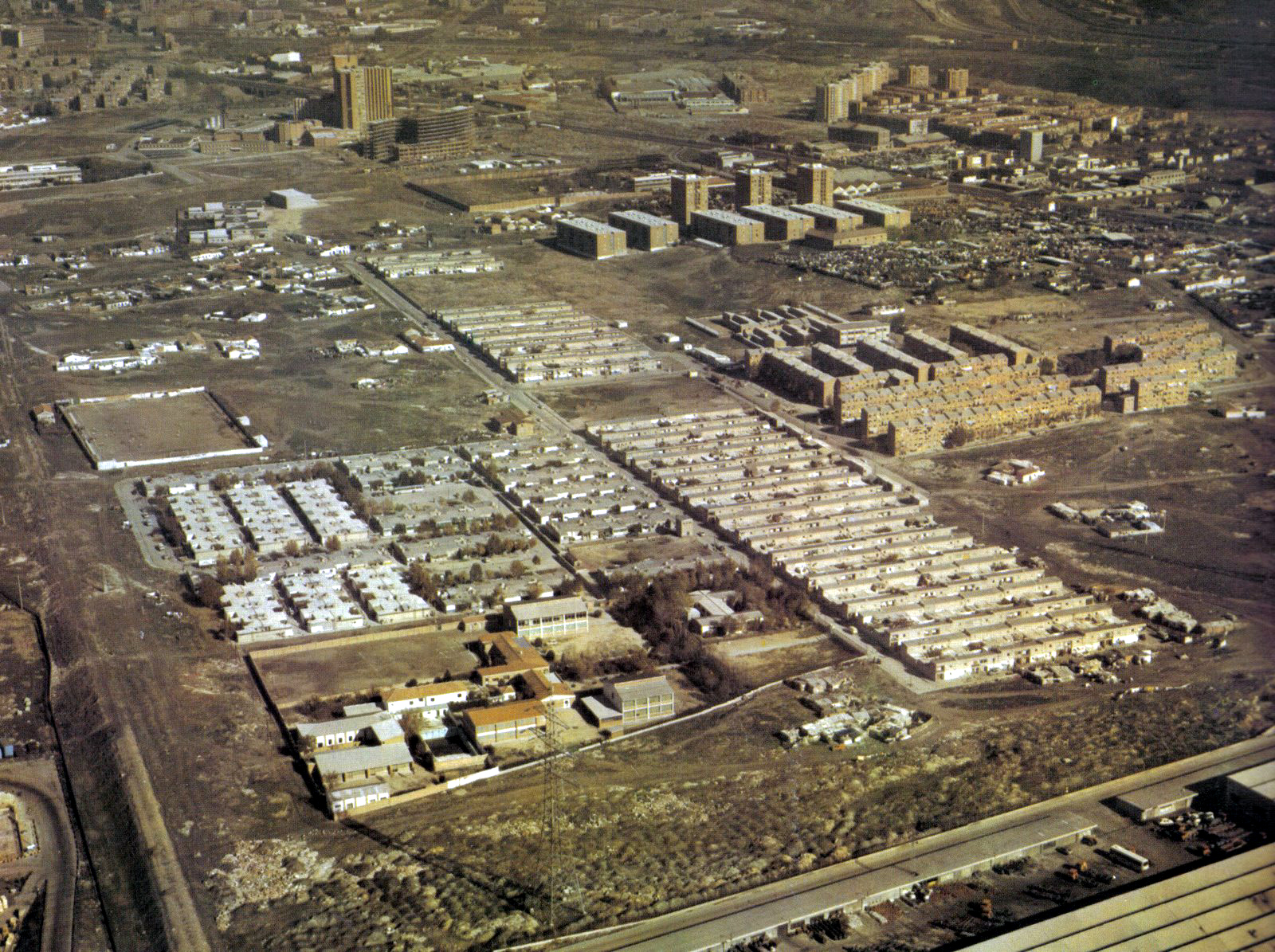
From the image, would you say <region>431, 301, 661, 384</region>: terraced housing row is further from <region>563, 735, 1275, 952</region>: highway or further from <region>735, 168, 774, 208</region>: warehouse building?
<region>563, 735, 1275, 952</region>: highway

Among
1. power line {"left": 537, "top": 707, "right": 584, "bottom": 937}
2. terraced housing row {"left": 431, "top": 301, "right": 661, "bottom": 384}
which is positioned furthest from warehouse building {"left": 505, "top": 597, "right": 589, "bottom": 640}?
terraced housing row {"left": 431, "top": 301, "right": 661, "bottom": 384}

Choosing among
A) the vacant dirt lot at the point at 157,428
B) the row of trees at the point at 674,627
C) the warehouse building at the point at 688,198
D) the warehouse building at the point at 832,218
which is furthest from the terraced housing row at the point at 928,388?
the warehouse building at the point at 688,198

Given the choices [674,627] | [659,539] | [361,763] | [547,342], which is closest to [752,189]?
[547,342]

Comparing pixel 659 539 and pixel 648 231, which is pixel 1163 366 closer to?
pixel 659 539

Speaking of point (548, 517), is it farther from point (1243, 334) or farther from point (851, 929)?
point (1243, 334)

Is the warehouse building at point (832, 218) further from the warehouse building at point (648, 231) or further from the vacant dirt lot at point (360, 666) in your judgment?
the vacant dirt lot at point (360, 666)

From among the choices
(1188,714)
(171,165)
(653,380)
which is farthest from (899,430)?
(171,165)

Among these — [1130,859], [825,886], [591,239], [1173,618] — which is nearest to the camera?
[825,886]
